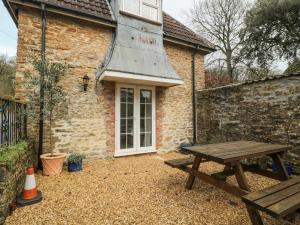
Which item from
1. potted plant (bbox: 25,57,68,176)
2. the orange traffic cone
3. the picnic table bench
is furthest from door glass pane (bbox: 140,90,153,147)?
the picnic table bench

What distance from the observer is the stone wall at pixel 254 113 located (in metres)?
4.70

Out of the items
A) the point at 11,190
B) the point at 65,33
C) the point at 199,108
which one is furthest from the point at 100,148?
the point at 199,108

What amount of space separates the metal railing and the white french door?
8.62 feet

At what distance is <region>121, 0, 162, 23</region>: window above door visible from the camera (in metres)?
6.18

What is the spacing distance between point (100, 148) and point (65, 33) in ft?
11.9

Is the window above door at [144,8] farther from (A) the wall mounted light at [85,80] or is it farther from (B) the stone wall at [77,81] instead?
(A) the wall mounted light at [85,80]

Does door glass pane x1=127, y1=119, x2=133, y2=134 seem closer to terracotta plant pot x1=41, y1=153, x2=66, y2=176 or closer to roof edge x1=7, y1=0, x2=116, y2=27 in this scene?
terracotta plant pot x1=41, y1=153, x2=66, y2=176

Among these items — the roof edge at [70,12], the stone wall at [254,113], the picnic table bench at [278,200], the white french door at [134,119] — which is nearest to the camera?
the picnic table bench at [278,200]

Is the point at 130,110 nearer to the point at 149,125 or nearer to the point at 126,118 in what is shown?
the point at 126,118

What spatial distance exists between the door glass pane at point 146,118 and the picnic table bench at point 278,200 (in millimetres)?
4588

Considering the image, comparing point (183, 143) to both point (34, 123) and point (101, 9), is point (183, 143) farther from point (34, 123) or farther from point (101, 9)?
point (101, 9)

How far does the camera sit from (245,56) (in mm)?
12398

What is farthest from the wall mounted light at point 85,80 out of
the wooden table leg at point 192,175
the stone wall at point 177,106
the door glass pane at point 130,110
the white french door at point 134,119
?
the wooden table leg at point 192,175

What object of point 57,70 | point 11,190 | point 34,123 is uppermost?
point 57,70
